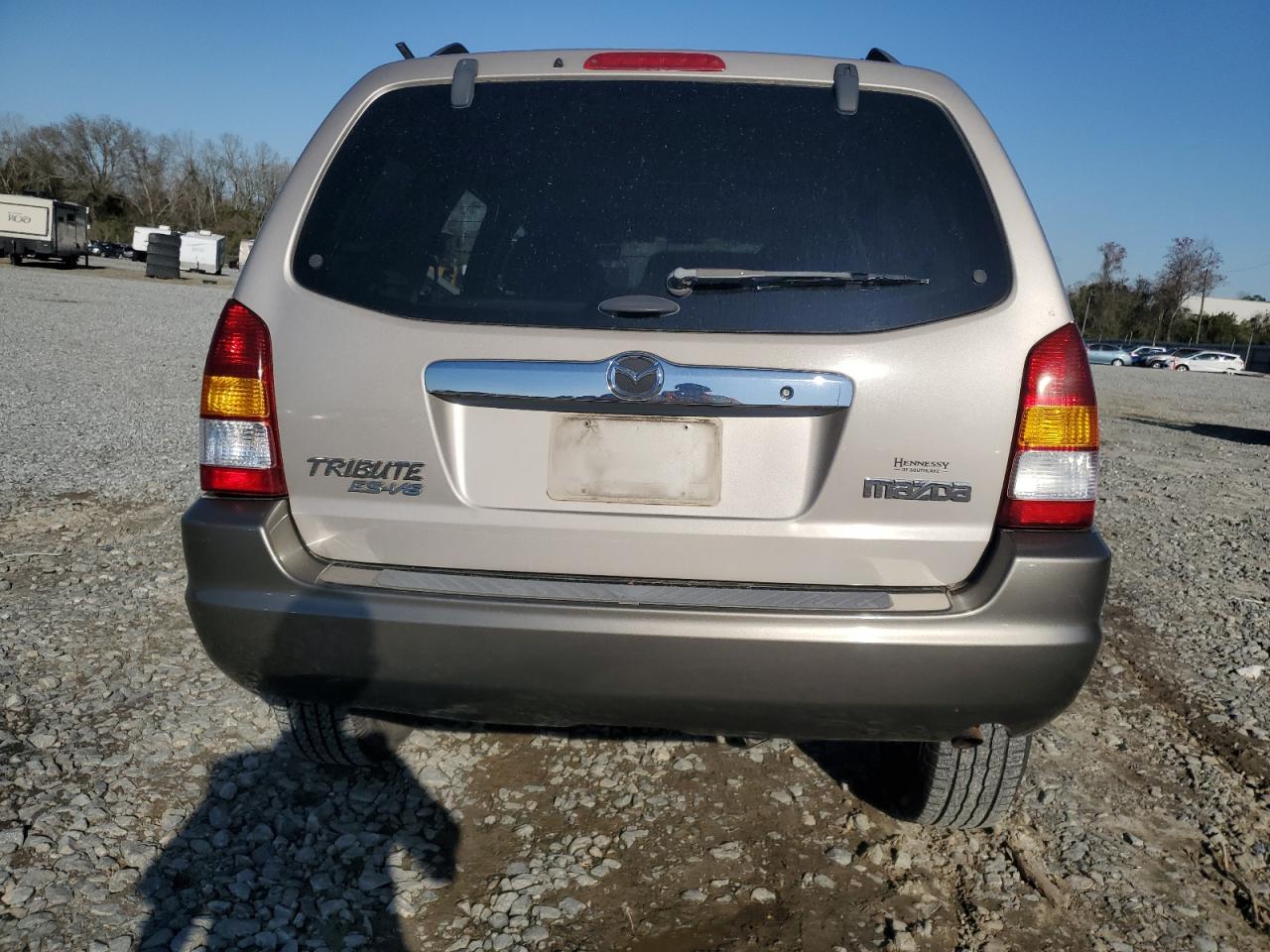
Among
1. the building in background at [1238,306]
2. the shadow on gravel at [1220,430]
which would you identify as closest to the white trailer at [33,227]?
the shadow on gravel at [1220,430]

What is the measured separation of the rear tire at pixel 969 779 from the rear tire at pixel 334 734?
60.9 inches

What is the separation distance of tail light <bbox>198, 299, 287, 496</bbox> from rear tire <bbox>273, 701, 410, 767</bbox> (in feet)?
2.31

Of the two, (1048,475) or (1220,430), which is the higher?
(1048,475)

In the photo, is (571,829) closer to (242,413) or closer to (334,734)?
(334,734)

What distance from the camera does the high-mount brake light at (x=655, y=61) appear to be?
2.28 m

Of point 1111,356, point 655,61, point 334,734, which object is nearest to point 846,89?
point 655,61

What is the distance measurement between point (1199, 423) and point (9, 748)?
16.7 m

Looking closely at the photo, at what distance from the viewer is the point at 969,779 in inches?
96.9

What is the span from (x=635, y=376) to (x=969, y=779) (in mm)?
1364

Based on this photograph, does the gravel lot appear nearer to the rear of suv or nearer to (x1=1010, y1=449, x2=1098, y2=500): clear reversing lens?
the rear of suv

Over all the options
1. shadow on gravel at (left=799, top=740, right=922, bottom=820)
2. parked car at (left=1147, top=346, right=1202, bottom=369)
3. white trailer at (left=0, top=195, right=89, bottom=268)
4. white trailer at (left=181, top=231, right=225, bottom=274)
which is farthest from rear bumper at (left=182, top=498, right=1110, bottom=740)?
white trailer at (left=181, top=231, right=225, bottom=274)

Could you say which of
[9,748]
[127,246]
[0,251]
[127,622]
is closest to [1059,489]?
[9,748]

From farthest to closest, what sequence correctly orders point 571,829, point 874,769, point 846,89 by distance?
point 874,769 → point 571,829 → point 846,89

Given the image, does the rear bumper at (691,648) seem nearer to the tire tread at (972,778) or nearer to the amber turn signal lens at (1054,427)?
the amber turn signal lens at (1054,427)
